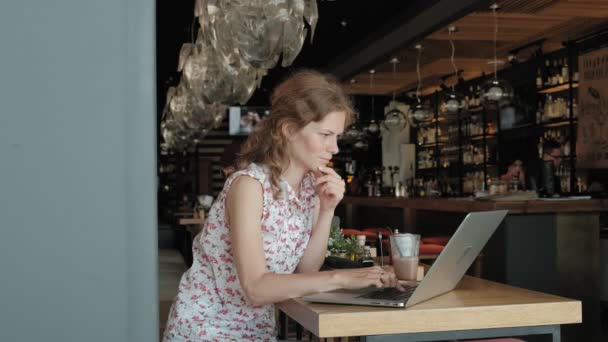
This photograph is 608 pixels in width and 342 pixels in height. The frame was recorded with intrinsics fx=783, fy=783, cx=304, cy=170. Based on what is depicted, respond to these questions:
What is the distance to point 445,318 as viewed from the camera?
5.60 ft

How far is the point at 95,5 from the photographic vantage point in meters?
1.09

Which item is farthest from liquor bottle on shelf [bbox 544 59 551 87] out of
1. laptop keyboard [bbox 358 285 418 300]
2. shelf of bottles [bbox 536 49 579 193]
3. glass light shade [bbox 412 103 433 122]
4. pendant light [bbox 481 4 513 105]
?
laptop keyboard [bbox 358 285 418 300]

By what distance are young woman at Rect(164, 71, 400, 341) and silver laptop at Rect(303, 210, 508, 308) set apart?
0.26 meters

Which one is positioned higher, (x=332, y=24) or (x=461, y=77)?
(x=332, y=24)

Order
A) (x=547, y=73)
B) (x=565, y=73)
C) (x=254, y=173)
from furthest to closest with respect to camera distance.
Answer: (x=547, y=73), (x=565, y=73), (x=254, y=173)

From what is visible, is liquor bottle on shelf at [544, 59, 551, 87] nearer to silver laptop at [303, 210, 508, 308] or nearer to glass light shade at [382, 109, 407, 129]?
glass light shade at [382, 109, 407, 129]

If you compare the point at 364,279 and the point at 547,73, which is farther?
the point at 547,73

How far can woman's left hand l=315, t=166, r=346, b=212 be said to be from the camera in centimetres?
222

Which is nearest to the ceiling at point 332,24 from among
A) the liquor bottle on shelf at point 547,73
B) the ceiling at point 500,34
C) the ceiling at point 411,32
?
the ceiling at point 411,32

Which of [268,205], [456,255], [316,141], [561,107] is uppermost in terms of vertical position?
[561,107]

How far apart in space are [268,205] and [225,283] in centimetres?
24

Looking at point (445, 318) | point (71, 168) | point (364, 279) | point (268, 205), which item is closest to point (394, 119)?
point (268, 205)

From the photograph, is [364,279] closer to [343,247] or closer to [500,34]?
[343,247]

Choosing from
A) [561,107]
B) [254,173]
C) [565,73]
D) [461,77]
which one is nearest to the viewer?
[254,173]
